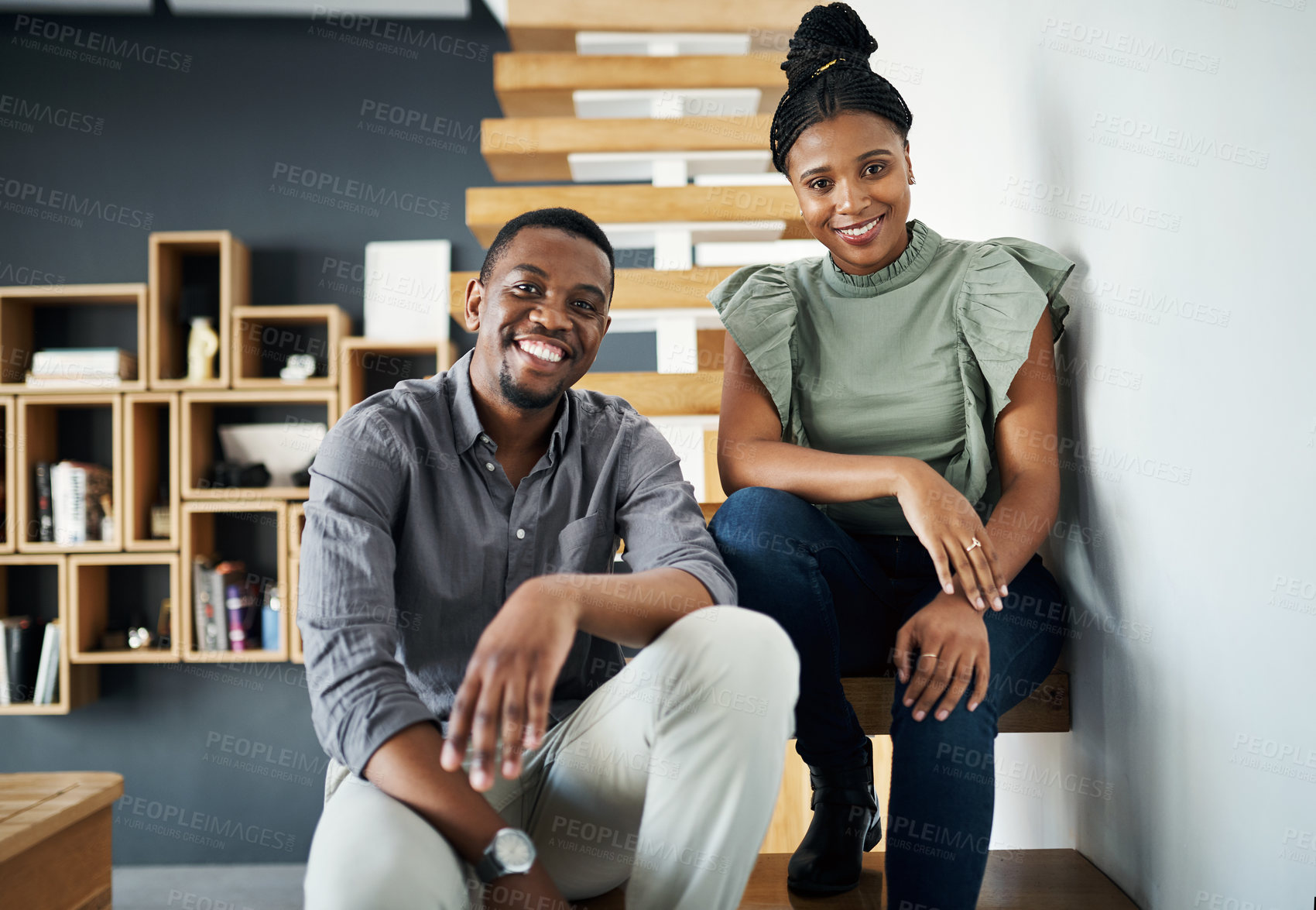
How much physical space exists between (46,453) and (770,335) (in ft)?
10.6

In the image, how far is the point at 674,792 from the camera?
90 cm

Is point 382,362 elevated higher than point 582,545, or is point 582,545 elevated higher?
point 382,362

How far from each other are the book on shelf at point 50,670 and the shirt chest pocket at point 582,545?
295cm

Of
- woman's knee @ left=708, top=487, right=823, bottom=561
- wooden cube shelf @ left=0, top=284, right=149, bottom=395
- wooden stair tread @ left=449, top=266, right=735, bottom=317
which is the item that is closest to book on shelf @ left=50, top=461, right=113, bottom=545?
wooden cube shelf @ left=0, top=284, right=149, bottom=395

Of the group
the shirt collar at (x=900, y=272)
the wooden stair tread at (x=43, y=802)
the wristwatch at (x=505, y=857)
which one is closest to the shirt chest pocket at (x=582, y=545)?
the wristwatch at (x=505, y=857)

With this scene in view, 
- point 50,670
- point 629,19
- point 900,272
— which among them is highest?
point 629,19

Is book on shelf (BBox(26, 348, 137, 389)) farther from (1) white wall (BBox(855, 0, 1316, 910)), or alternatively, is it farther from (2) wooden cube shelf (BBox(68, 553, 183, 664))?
(1) white wall (BBox(855, 0, 1316, 910))

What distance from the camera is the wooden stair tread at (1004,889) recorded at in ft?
3.75

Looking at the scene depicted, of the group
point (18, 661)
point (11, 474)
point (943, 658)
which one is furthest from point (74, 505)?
point (943, 658)

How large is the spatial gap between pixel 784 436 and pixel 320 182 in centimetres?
299

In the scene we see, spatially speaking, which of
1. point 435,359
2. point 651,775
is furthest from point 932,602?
point 435,359

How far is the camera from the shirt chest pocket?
3.82ft

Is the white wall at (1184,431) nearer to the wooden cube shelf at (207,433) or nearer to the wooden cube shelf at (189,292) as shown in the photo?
the wooden cube shelf at (207,433)

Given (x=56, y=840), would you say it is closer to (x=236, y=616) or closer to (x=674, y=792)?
(x=674, y=792)
